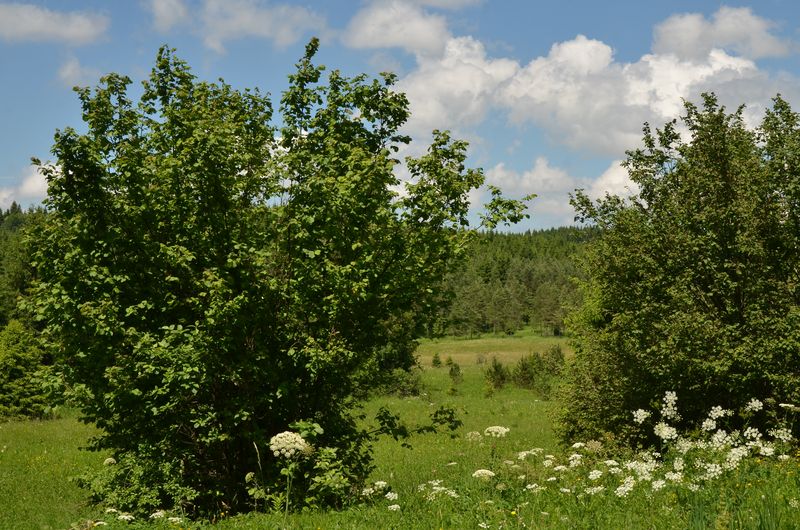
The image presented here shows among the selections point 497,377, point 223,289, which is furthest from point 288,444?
point 497,377

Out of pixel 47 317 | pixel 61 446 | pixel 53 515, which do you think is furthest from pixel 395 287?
pixel 61 446

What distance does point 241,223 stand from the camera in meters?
10.2

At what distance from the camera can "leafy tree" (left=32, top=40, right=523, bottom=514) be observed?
9344 millimetres

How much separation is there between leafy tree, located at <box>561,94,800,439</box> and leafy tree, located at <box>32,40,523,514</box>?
6.86 meters

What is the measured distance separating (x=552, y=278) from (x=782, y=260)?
126474mm

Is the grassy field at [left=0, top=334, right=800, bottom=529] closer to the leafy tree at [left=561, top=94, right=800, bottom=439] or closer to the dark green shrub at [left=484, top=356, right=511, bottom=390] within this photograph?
the leafy tree at [left=561, top=94, right=800, bottom=439]

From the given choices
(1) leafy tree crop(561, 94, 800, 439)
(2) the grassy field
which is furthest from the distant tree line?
(2) the grassy field

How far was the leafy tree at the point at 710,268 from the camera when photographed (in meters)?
14.2

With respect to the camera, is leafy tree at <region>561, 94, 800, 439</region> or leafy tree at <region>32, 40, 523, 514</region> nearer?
leafy tree at <region>32, 40, 523, 514</region>

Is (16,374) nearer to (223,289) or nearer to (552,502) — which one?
(223,289)

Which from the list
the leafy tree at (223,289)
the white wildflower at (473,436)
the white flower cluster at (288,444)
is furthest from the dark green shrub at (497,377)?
the white flower cluster at (288,444)

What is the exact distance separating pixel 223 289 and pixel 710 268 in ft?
38.4

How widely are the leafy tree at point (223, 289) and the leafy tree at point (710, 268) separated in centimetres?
686

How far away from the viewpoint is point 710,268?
1495 centimetres
